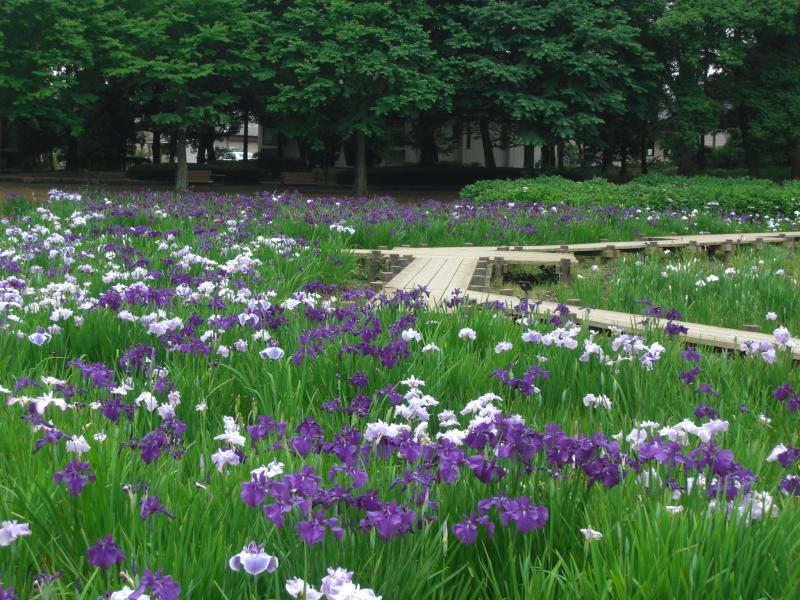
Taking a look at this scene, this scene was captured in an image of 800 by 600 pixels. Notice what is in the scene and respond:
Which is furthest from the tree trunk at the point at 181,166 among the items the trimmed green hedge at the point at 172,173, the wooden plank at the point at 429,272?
the wooden plank at the point at 429,272

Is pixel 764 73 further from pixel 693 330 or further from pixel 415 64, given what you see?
pixel 693 330

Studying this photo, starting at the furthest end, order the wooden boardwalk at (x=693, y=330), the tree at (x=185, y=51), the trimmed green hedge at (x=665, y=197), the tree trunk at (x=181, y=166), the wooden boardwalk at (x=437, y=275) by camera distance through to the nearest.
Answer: the tree trunk at (x=181, y=166) → the tree at (x=185, y=51) → the trimmed green hedge at (x=665, y=197) → the wooden boardwalk at (x=437, y=275) → the wooden boardwalk at (x=693, y=330)

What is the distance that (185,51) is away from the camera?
844 inches

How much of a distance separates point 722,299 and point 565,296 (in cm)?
139

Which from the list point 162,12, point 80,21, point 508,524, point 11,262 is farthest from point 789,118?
point 508,524

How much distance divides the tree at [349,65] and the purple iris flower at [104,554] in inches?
833

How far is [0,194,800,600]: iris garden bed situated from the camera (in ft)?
5.98

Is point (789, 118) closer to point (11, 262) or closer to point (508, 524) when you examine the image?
point (11, 262)

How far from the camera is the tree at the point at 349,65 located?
22.3 metres

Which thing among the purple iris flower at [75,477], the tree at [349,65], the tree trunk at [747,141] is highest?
the tree at [349,65]

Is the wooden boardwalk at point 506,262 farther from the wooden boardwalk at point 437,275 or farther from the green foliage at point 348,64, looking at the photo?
the green foliage at point 348,64

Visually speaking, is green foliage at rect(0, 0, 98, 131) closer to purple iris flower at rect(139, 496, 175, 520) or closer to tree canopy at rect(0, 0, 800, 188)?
tree canopy at rect(0, 0, 800, 188)

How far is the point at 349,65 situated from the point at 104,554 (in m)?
21.7

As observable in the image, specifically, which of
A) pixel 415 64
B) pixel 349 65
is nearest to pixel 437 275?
pixel 349 65
